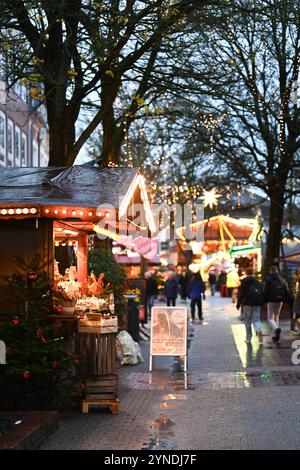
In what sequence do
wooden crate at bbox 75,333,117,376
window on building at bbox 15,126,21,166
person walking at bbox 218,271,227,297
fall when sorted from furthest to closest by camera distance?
person walking at bbox 218,271,227,297, window on building at bbox 15,126,21,166, wooden crate at bbox 75,333,117,376

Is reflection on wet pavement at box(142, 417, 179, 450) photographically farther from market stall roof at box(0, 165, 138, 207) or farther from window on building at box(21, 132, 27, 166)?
window on building at box(21, 132, 27, 166)

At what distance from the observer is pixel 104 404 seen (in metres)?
10.9

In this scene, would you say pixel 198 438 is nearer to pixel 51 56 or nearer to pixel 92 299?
pixel 92 299

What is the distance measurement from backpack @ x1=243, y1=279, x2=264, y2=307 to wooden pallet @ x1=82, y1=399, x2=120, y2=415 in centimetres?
931

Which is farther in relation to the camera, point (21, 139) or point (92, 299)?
point (21, 139)

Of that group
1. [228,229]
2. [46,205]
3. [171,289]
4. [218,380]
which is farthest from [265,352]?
[228,229]

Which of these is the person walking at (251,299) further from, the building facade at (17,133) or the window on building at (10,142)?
the window on building at (10,142)

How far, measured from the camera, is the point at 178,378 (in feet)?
47.5

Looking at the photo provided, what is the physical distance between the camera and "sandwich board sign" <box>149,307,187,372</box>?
15414 millimetres

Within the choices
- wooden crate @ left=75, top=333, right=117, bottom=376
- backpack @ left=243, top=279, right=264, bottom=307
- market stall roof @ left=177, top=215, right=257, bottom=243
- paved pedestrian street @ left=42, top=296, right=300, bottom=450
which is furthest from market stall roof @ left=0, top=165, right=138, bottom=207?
market stall roof @ left=177, top=215, right=257, bottom=243

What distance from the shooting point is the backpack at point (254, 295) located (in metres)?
19.8

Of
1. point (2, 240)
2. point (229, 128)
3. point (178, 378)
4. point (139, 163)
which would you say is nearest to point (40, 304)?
point (2, 240)

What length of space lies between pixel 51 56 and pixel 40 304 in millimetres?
7325
